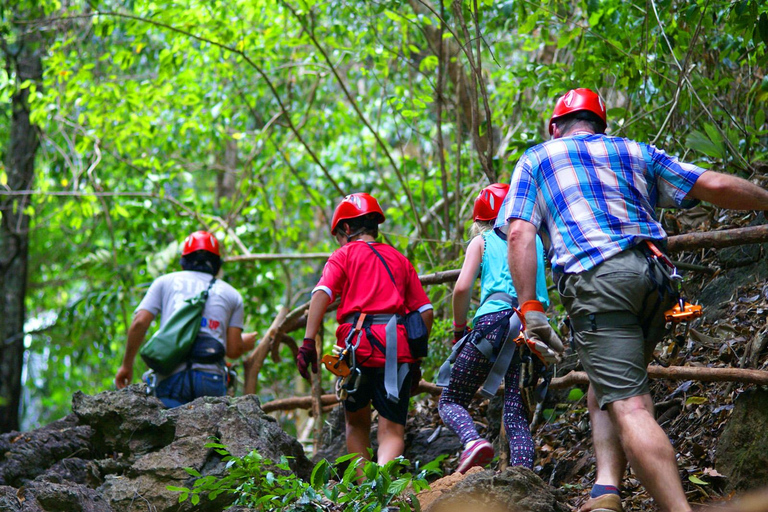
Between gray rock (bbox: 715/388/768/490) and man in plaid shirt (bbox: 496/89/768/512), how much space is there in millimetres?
716

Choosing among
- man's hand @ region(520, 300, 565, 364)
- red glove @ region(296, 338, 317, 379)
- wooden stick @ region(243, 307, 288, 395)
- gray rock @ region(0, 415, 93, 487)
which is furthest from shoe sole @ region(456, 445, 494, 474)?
wooden stick @ region(243, 307, 288, 395)

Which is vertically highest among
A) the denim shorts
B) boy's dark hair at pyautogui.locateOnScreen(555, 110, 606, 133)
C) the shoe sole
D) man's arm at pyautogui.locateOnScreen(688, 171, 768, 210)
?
boy's dark hair at pyautogui.locateOnScreen(555, 110, 606, 133)

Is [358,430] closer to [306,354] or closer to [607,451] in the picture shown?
[306,354]

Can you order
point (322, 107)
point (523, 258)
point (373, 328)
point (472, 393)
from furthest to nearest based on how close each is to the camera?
point (322, 107) < point (373, 328) < point (472, 393) < point (523, 258)

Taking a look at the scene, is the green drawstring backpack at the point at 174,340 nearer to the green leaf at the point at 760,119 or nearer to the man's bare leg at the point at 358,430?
the man's bare leg at the point at 358,430

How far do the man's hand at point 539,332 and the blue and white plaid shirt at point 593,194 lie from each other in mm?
226

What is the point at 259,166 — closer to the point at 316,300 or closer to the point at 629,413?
the point at 316,300

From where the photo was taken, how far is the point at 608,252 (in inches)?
125

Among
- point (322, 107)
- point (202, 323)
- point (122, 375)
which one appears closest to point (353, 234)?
point (202, 323)

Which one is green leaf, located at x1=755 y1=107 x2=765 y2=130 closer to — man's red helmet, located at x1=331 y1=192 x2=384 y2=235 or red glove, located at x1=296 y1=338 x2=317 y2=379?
man's red helmet, located at x1=331 y1=192 x2=384 y2=235

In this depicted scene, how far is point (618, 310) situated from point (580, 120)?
1.02m

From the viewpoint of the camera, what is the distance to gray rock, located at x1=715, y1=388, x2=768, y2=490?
138 inches

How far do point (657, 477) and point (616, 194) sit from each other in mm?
1226

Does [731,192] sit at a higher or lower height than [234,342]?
higher
